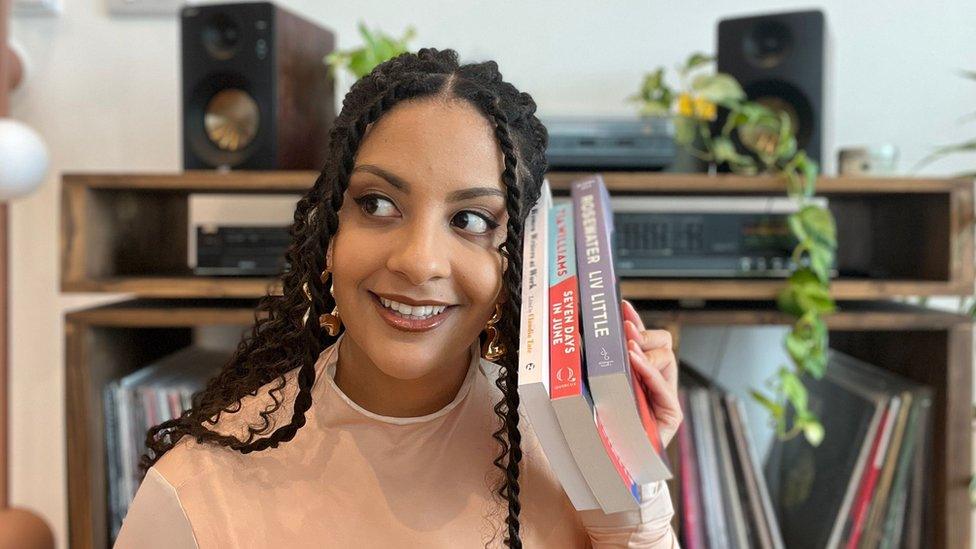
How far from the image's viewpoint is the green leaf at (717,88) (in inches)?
49.8

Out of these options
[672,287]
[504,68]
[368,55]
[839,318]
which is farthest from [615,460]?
[504,68]

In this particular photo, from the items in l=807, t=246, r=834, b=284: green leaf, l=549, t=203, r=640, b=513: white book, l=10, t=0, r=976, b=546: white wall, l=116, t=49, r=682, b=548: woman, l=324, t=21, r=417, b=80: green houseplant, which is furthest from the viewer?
l=10, t=0, r=976, b=546: white wall

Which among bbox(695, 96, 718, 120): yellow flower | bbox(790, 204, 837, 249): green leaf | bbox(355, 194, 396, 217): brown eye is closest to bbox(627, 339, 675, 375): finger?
bbox(355, 194, 396, 217): brown eye

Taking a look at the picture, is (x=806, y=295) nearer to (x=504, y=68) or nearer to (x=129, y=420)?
(x=504, y=68)

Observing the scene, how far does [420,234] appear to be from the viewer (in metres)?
0.62

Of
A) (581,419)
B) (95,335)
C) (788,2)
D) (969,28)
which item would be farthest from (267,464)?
(969,28)

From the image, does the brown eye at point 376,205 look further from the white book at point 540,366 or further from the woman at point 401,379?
the white book at point 540,366

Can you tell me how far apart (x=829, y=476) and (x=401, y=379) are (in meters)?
0.98

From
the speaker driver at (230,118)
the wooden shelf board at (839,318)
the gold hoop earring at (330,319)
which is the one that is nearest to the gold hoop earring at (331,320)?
the gold hoop earring at (330,319)

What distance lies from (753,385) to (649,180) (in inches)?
25.2

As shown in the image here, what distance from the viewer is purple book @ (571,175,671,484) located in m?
0.55

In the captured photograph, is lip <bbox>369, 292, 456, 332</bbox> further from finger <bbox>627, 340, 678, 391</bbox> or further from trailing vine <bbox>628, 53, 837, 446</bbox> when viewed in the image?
trailing vine <bbox>628, 53, 837, 446</bbox>

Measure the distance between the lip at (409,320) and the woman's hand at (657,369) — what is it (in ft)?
0.51

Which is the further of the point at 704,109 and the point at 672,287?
the point at 704,109
